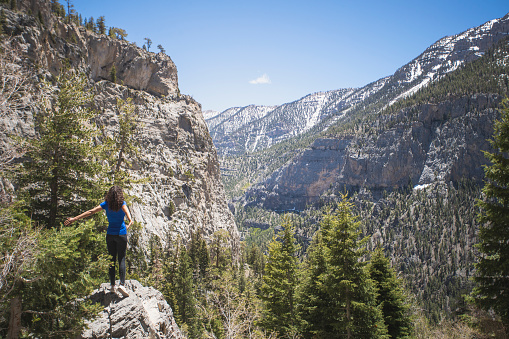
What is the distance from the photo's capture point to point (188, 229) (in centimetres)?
5991

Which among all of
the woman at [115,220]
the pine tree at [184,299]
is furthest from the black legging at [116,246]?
the pine tree at [184,299]

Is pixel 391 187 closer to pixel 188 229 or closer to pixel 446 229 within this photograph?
pixel 446 229

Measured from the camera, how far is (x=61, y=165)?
8188mm

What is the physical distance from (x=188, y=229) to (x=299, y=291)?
48186 mm

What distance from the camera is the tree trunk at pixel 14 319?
19.4ft

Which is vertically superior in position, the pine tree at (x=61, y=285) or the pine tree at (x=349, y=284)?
the pine tree at (x=61, y=285)

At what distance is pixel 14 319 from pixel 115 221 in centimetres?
Answer: 296

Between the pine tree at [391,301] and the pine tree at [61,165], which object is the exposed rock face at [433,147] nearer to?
the pine tree at [391,301]

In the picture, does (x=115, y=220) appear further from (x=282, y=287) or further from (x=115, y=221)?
(x=282, y=287)

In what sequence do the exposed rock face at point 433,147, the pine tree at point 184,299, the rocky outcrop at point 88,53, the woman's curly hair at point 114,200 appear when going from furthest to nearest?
1. the exposed rock face at point 433,147
2. the rocky outcrop at point 88,53
3. the pine tree at point 184,299
4. the woman's curly hair at point 114,200

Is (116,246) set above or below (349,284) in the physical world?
above

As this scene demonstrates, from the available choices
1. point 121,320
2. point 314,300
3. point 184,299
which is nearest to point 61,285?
point 121,320

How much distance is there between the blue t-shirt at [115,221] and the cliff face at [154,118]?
115 ft

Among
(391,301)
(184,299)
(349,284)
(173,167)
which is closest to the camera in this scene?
(349,284)
